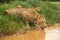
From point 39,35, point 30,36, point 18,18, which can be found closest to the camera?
point 30,36

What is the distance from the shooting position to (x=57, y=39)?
8.78m

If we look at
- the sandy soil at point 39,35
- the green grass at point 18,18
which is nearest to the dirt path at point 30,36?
the sandy soil at point 39,35

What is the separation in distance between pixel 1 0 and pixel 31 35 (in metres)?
3.82

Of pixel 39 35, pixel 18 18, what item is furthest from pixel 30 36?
pixel 18 18

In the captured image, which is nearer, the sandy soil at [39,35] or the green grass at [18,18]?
the sandy soil at [39,35]

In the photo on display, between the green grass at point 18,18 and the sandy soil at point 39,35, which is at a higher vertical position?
the green grass at point 18,18

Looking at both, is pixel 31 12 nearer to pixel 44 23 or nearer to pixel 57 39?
pixel 44 23

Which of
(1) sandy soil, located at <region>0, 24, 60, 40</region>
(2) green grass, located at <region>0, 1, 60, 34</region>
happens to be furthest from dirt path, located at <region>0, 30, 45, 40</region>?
(2) green grass, located at <region>0, 1, 60, 34</region>

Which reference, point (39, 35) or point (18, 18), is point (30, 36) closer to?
point (39, 35)

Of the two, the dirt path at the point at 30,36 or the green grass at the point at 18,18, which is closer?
the dirt path at the point at 30,36

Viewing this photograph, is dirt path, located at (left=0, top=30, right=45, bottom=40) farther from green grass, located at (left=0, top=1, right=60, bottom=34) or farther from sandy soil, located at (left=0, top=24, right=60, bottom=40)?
green grass, located at (left=0, top=1, right=60, bottom=34)

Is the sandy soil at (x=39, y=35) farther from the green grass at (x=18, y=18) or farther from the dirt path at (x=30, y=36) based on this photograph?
the green grass at (x=18, y=18)

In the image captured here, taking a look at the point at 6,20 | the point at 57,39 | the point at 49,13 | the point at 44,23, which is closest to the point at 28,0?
the point at 49,13

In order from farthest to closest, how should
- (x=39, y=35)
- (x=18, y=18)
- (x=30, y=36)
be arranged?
(x=18, y=18), (x=39, y=35), (x=30, y=36)
